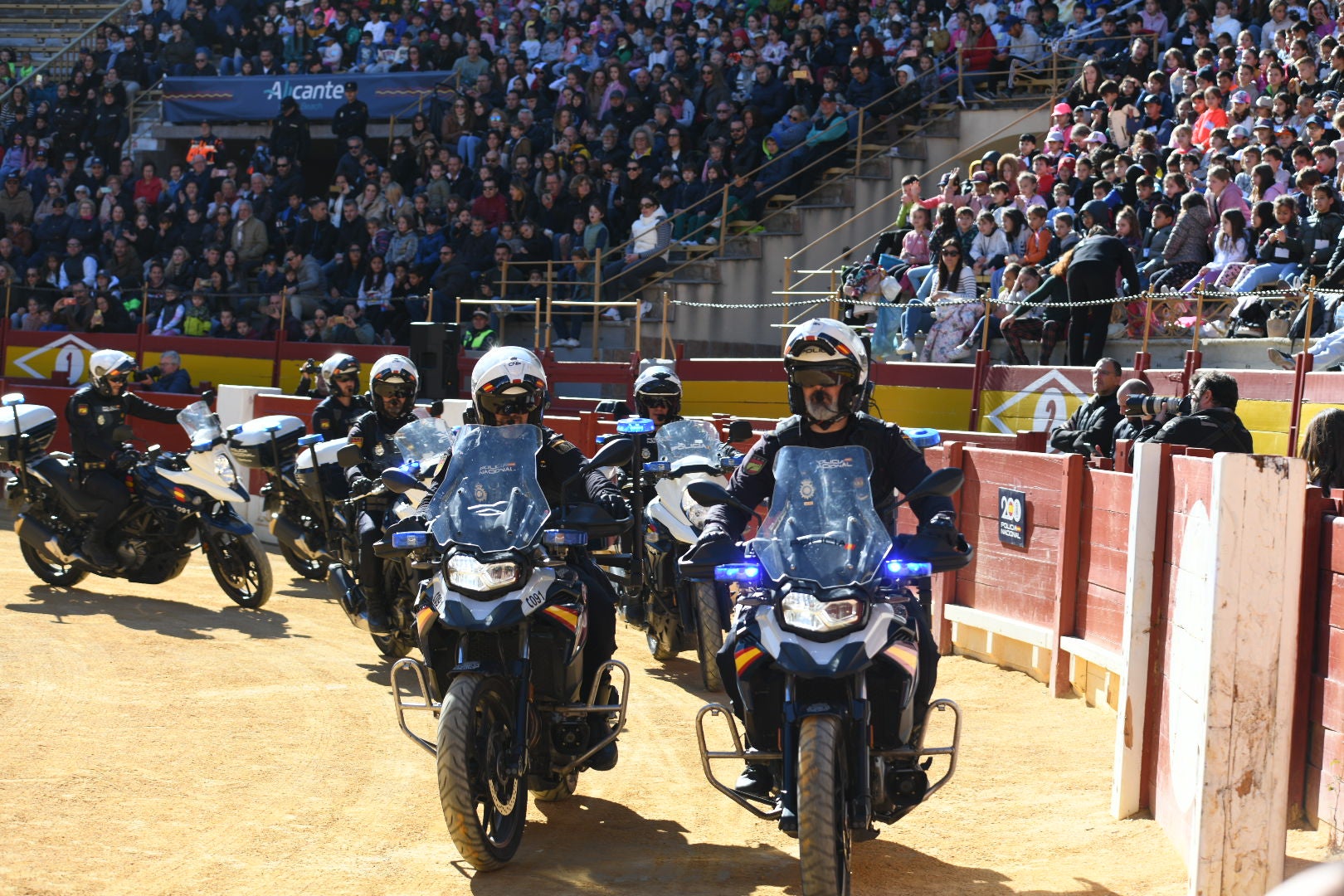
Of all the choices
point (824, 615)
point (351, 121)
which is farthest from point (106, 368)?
point (351, 121)

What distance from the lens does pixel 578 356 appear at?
19.8 metres

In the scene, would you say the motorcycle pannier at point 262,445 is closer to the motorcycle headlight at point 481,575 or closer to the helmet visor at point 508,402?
the helmet visor at point 508,402

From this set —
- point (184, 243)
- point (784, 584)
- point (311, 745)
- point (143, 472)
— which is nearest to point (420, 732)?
point (311, 745)

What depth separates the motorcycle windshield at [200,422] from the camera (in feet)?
39.2

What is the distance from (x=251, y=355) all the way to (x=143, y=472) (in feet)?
27.4

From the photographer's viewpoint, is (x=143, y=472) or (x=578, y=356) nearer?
(x=143, y=472)

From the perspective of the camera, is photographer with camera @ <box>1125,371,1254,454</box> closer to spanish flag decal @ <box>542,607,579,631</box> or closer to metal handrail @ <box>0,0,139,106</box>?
spanish flag decal @ <box>542,607,579,631</box>

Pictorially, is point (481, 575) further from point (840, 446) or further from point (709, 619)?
point (709, 619)

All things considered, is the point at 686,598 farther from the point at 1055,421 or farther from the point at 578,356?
the point at 578,356

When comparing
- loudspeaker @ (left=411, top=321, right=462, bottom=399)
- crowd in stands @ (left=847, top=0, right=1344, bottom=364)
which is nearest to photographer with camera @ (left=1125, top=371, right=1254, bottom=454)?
crowd in stands @ (left=847, top=0, right=1344, bottom=364)

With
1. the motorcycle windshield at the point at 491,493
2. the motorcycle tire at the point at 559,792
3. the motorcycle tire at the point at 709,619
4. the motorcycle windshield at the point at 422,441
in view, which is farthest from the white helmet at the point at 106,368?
the motorcycle tire at the point at 559,792

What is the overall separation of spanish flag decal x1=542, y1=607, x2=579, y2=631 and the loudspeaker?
36.6 ft

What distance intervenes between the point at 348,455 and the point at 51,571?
4.50m

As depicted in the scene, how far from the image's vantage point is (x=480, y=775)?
570 cm
